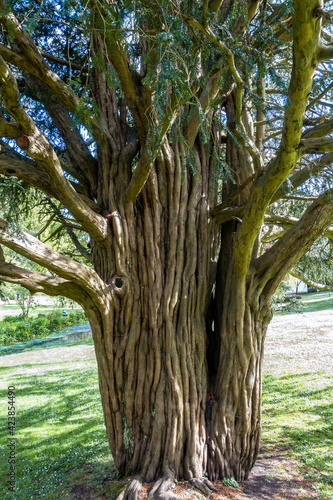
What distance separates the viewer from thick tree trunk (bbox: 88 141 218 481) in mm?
3213

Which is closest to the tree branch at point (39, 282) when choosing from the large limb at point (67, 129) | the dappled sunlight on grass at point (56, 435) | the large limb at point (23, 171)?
the large limb at point (23, 171)

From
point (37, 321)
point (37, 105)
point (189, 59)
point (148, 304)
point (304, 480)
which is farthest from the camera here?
point (37, 321)

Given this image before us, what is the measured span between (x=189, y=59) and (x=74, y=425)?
5842mm

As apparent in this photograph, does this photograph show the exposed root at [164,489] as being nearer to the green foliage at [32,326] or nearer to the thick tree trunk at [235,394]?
the thick tree trunk at [235,394]

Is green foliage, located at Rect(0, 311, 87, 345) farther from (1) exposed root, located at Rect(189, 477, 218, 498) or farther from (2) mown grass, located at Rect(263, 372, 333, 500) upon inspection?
(1) exposed root, located at Rect(189, 477, 218, 498)

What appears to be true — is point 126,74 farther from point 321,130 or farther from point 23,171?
point 321,130

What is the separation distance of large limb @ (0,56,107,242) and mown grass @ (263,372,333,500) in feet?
11.1

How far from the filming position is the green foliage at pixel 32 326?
17895mm

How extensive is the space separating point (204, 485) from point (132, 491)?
24.9 inches

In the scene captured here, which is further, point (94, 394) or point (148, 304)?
point (94, 394)

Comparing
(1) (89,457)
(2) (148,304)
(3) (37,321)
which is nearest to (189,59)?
(2) (148,304)

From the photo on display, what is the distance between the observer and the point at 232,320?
3.46 meters

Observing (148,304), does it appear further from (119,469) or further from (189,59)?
(189,59)

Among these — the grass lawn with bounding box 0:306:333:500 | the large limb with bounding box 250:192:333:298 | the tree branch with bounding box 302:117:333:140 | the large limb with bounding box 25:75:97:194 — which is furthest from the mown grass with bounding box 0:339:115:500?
the tree branch with bounding box 302:117:333:140
